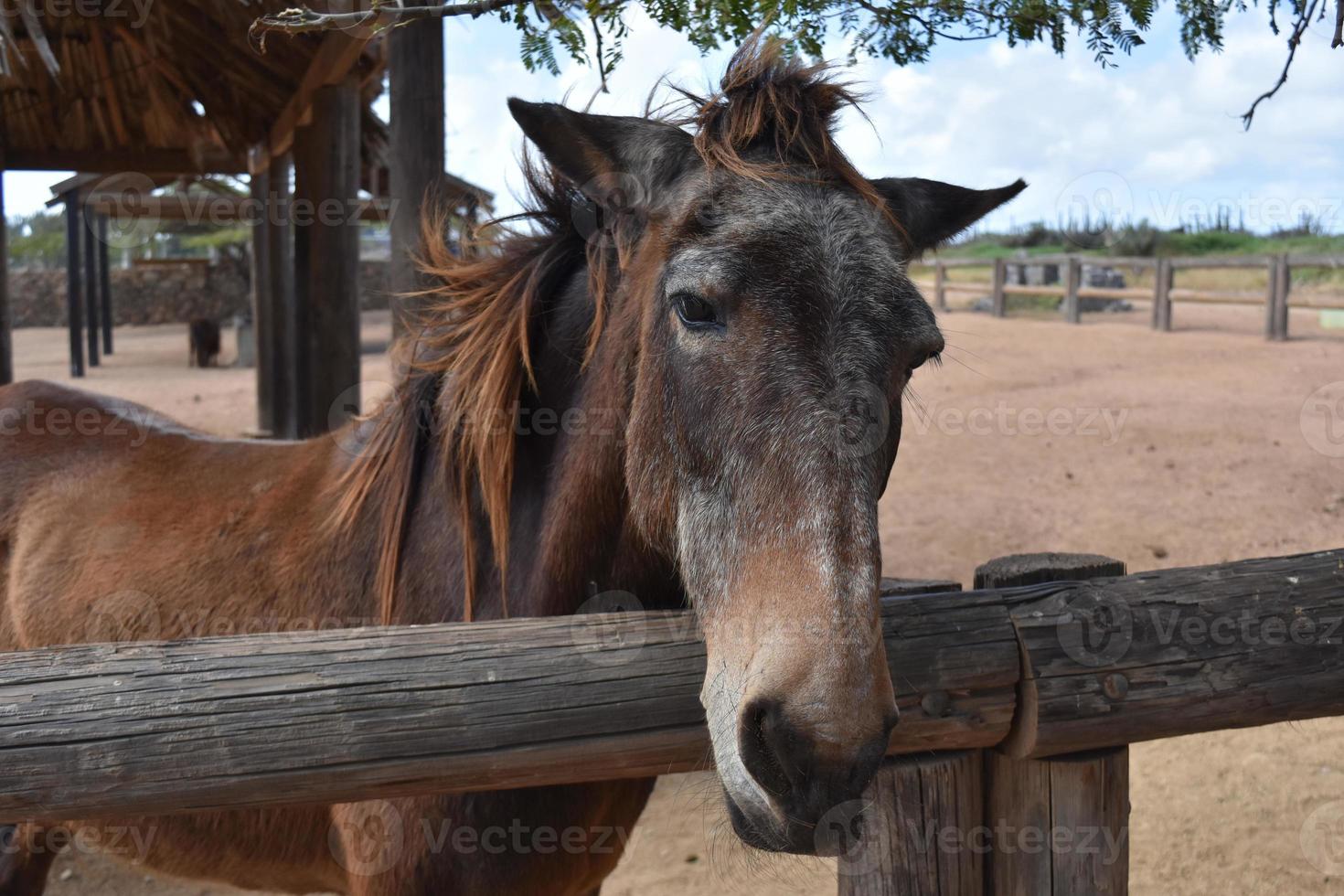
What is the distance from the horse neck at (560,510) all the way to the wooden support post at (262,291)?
7255 mm

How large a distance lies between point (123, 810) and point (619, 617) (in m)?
0.84

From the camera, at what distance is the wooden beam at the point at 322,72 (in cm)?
512

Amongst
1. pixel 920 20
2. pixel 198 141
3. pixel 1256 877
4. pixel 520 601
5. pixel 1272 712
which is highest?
pixel 198 141

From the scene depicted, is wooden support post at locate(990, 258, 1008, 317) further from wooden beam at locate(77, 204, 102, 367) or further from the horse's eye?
the horse's eye

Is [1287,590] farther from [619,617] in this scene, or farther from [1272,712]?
[619,617]

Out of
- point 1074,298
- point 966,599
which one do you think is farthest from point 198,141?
point 1074,298

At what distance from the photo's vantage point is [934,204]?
2.18 metres

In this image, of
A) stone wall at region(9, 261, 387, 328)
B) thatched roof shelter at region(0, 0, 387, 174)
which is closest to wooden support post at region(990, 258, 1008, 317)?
stone wall at region(9, 261, 387, 328)

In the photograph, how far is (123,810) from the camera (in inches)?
60.5

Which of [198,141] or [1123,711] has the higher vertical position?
[198,141]

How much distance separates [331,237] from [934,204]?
445cm

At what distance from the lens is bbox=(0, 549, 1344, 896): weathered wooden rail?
1.53 metres

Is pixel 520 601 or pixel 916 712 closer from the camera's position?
pixel 916 712

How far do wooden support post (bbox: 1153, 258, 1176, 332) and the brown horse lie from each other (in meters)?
18.6
